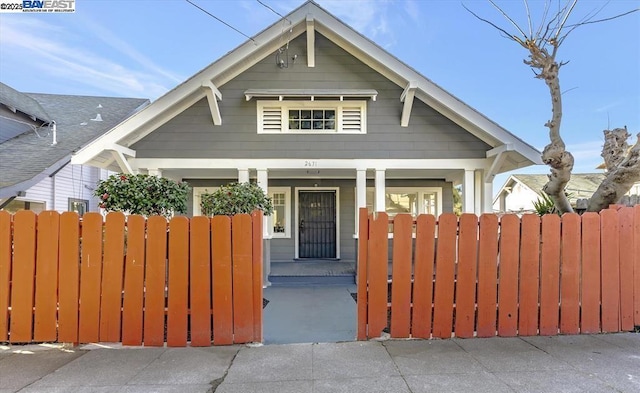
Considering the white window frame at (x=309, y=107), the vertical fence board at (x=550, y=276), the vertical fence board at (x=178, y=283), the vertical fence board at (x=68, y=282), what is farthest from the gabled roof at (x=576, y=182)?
the vertical fence board at (x=68, y=282)

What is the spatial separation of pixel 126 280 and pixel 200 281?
2.67 feet

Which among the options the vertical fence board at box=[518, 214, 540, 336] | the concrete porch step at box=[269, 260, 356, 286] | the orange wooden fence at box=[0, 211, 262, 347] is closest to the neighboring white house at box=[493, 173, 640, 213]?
the concrete porch step at box=[269, 260, 356, 286]

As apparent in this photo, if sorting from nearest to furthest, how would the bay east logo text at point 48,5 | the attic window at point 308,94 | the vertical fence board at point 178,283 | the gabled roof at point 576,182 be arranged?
the vertical fence board at point 178,283 → the bay east logo text at point 48,5 → the attic window at point 308,94 → the gabled roof at point 576,182

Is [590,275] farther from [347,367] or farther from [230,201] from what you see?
[230,201]

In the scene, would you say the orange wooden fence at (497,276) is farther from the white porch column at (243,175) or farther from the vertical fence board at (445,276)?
the white porch column at (243,175)

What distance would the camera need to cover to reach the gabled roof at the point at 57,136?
761 centimetres

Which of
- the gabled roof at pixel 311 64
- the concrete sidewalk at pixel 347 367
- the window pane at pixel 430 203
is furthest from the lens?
the window pane at pixel 430 203

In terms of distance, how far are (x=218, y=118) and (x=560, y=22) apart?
20.6 ft

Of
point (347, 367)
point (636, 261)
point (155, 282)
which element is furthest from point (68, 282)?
point (636, 261)

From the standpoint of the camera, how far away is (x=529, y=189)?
21.1 m

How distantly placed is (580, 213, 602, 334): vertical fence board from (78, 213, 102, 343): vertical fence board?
555cm

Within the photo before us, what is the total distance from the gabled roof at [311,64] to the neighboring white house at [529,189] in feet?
37.7

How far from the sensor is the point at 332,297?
6285 millimetres

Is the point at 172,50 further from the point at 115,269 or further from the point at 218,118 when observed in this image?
the point at 115,269
